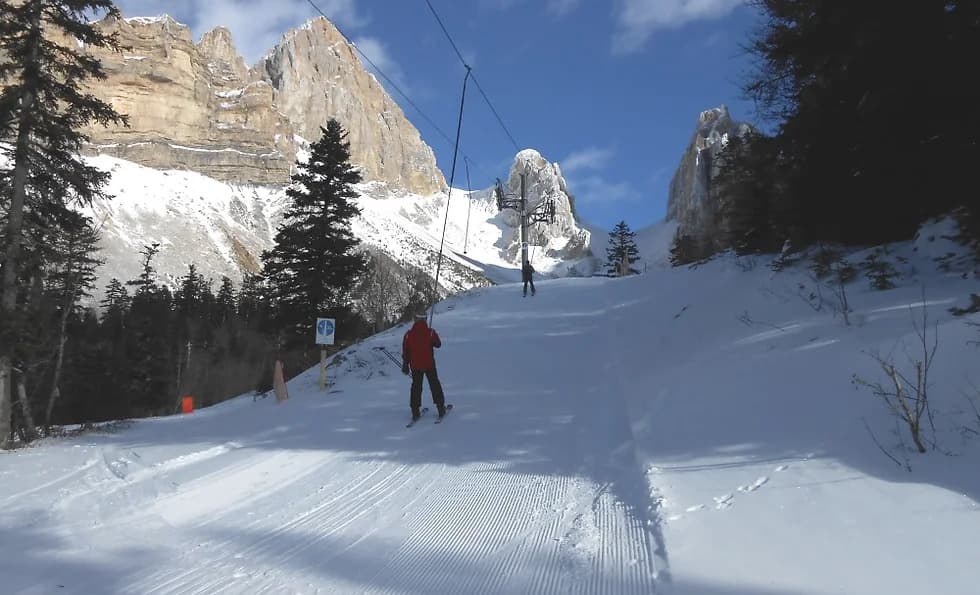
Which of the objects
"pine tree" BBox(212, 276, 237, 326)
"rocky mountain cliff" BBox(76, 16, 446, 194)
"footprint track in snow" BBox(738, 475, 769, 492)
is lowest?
"footprint track in snow" BBox(738, 475, 769, 492)

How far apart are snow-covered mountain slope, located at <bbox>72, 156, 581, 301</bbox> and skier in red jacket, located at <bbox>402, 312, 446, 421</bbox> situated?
180 feet

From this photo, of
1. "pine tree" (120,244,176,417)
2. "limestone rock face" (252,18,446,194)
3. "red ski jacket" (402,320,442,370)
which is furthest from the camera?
"limestone rock face" (252,18,446,194)

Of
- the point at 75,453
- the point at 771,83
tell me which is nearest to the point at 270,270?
the point at 75,453

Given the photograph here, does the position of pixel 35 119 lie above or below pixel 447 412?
above

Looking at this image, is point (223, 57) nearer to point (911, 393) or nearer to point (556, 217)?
point (556, 217)

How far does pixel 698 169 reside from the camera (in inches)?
3937

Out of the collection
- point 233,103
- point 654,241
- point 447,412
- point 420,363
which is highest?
point 233,103

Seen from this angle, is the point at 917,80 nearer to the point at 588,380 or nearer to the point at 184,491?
the point at 588,380

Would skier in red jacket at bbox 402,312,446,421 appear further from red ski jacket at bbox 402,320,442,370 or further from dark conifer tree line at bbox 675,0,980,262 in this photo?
dark conifer tree line at bbox 675,0,980,262

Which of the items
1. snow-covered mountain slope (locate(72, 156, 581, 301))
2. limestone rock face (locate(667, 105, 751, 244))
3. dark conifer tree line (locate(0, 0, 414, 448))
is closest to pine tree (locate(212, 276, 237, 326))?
dark conifer tree line (locate(0, 0, 414, 448))

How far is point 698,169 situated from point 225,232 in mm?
84734

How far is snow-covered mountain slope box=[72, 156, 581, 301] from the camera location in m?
89.4

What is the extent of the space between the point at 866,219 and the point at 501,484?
30.3 ft

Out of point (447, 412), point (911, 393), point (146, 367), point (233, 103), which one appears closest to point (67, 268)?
point (447, 412)
